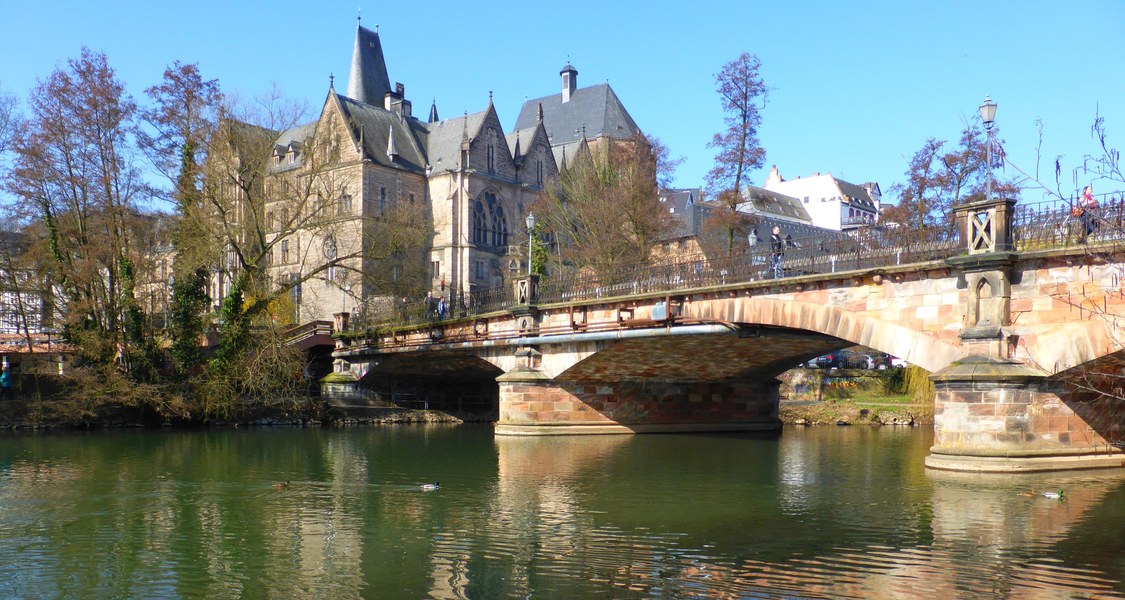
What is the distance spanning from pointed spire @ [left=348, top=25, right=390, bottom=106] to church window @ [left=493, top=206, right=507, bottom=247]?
42.7ft

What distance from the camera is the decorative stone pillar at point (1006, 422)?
58.5ft

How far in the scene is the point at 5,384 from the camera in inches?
1334

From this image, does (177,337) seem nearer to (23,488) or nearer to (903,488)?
(23,488)

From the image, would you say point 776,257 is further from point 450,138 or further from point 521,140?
point 521,140

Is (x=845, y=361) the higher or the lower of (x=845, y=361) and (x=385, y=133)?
the lower

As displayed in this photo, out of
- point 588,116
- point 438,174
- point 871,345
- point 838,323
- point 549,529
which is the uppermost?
point 588,116

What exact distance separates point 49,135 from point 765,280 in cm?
2326

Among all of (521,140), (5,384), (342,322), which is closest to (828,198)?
(521,140)

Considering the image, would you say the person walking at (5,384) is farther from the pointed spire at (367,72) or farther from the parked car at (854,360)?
the pointed spire at (367,72)

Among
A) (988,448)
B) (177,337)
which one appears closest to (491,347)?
(177,337)

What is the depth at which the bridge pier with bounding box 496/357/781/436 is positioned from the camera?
30.8 metres

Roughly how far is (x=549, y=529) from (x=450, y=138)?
5882 centimetres

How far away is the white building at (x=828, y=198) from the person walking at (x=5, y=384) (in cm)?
7920

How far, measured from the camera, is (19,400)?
33.8m
